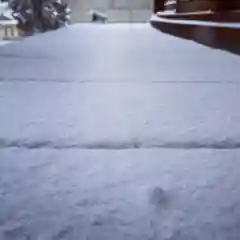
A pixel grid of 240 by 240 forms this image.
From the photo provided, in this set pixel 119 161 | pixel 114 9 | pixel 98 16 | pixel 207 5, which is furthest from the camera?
pixel 98 16

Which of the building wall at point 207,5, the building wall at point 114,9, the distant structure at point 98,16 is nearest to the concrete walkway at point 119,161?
the building wall at point 207,5

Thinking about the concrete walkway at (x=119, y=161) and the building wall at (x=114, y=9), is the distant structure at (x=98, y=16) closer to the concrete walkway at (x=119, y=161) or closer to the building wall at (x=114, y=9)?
the building wall at (x=114, y=9)

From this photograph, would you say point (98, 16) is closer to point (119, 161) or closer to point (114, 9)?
point (114, 9)

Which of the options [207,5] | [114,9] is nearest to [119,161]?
[207,5]

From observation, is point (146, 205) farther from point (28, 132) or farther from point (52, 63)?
point (52, 63)

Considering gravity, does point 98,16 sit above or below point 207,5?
below

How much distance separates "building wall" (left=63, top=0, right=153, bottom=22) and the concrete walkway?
454 cm

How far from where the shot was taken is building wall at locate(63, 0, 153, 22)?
5332mm

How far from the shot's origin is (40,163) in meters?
0.39

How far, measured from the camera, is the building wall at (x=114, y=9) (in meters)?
5.33

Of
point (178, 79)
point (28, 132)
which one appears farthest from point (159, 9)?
point (28, 132)

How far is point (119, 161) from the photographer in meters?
0.40

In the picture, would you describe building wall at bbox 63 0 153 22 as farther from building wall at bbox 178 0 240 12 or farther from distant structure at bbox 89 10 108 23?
building wall at bbox 178 0 240 12

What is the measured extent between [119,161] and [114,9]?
5159 millimetres
